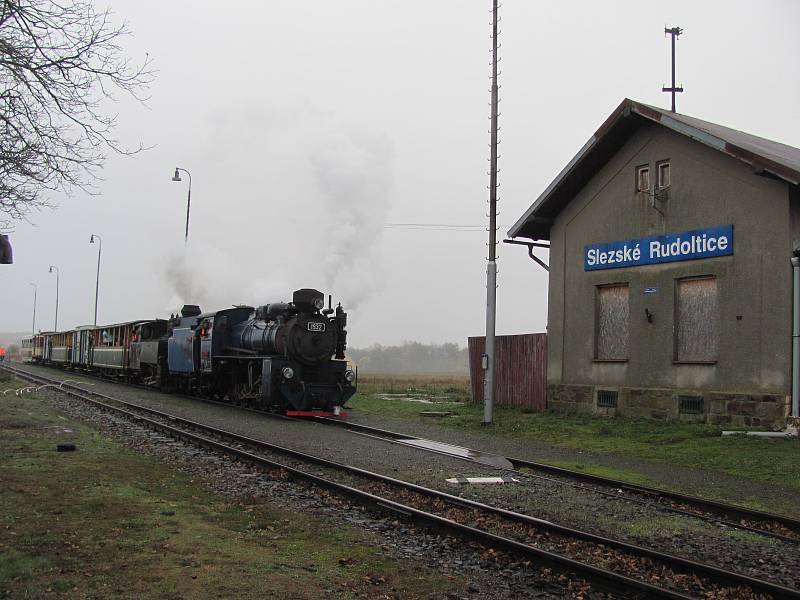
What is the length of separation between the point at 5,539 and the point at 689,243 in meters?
14.8

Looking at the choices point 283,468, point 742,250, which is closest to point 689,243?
point 742,250

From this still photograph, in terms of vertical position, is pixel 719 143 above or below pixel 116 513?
above

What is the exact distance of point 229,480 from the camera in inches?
415

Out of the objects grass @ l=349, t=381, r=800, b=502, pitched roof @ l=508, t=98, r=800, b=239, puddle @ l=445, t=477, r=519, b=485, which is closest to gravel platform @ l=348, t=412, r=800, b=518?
grass @ l=349, t=381, r=800, b=502

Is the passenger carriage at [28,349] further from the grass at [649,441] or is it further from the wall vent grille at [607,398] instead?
the wall vent grille at [607,398]

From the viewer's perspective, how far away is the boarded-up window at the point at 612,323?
61.0ft

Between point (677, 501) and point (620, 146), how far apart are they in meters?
11.9

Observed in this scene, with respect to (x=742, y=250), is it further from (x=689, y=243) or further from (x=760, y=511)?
(x=760, y=511)

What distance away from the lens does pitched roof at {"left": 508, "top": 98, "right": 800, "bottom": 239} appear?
15258mm

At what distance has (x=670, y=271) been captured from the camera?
57.2 ft

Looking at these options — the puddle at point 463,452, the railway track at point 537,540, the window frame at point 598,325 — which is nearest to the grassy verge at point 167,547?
the railway track at point 537,540

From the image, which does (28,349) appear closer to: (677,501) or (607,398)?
(607,398)

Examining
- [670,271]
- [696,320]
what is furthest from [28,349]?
[696,320]

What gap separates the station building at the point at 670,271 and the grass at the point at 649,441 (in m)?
0.74
